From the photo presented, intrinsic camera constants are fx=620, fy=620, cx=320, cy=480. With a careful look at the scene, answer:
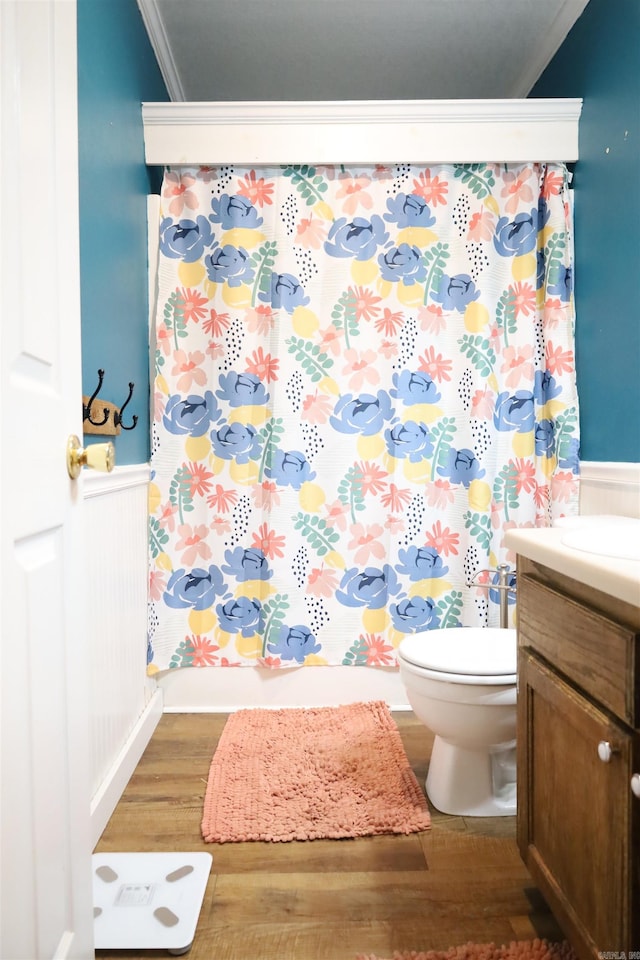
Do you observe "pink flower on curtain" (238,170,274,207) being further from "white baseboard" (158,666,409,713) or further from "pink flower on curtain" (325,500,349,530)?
"white baseboard" (158,666,409,713)

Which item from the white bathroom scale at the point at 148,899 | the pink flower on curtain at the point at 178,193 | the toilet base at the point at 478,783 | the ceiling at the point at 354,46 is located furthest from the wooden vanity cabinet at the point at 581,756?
the ceiling at the point at 354,46

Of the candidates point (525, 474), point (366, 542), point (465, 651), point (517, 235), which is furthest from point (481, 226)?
point (465, 651)

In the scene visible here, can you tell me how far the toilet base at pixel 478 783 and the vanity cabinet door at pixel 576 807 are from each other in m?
0.36

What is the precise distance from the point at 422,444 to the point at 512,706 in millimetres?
1066

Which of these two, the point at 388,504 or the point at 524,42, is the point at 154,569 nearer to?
the point at 388,504

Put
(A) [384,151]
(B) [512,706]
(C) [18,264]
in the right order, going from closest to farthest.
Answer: (C) [18,264] < (B) [512,706] < (A) [384,151]

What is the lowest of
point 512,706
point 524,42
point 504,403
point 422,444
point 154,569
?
point 512,706

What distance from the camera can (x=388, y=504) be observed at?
7.76ft

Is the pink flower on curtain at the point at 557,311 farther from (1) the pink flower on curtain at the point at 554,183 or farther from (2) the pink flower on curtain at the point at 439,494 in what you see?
(2) the pink flower on curtain at the point at 439,494

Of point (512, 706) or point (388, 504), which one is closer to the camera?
point (512, 706)

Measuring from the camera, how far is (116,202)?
1.90m

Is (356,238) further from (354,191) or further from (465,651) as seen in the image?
(465,651)

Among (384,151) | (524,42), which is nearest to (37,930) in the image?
(384,151)

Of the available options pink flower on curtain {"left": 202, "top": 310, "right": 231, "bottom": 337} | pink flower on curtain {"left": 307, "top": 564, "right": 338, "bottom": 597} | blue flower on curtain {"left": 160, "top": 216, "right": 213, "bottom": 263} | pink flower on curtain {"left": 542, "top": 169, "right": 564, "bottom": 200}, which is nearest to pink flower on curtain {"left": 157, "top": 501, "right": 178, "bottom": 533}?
pink flower on curtain {"left": 307, "top": 564, "right": 338, "bottom": 597}
